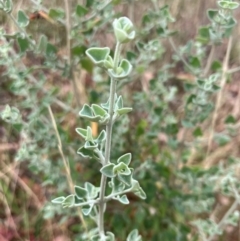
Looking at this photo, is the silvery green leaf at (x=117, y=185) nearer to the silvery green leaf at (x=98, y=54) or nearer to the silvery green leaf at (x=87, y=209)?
the silvery green leaf at (x=87, y=209)

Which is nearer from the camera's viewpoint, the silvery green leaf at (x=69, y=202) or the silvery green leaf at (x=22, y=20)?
the silvery green leaf at (x=69, y=202)

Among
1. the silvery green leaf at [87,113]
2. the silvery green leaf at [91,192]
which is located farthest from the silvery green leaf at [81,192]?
the silvery green leaf at [87,113]

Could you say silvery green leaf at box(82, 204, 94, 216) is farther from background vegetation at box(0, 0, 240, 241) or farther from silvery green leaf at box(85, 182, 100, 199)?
background vegetation at box(0, 0, 240, 241)

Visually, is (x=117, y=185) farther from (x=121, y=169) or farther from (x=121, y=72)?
(x=121, y=72)

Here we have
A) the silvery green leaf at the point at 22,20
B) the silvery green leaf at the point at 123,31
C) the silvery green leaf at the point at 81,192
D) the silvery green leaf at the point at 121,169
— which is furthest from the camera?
the silvery green leaf at the point at 22,20

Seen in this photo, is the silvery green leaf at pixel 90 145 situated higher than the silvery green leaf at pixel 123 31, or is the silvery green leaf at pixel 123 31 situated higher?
the silvery green leaf at pixel 123 31

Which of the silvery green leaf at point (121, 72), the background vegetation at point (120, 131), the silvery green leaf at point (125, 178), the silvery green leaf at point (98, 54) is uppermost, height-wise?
the silvery green leaf at point (98, 54)

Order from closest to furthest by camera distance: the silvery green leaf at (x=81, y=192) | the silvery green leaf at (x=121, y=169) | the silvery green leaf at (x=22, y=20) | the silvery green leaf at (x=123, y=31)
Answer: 1. the silvery green leaf at (x=123, y=31)
2. the silvery green leaf at (x=121, y=169)
3. the silvery green leaf at (x=81, y=192)
4. the silvery green leaf at (x=22, y=20)

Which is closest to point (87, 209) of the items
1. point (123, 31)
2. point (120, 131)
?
point (123, 31)

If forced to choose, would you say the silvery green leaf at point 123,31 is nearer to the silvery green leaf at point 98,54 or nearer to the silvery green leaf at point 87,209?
the silvery green leaf at point 98,54

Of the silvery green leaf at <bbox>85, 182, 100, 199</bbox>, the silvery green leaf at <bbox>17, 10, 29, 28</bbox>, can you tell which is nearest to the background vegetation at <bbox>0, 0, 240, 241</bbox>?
the silvery green leaf at <bbox>17, 10, 29, 28</bbox>
